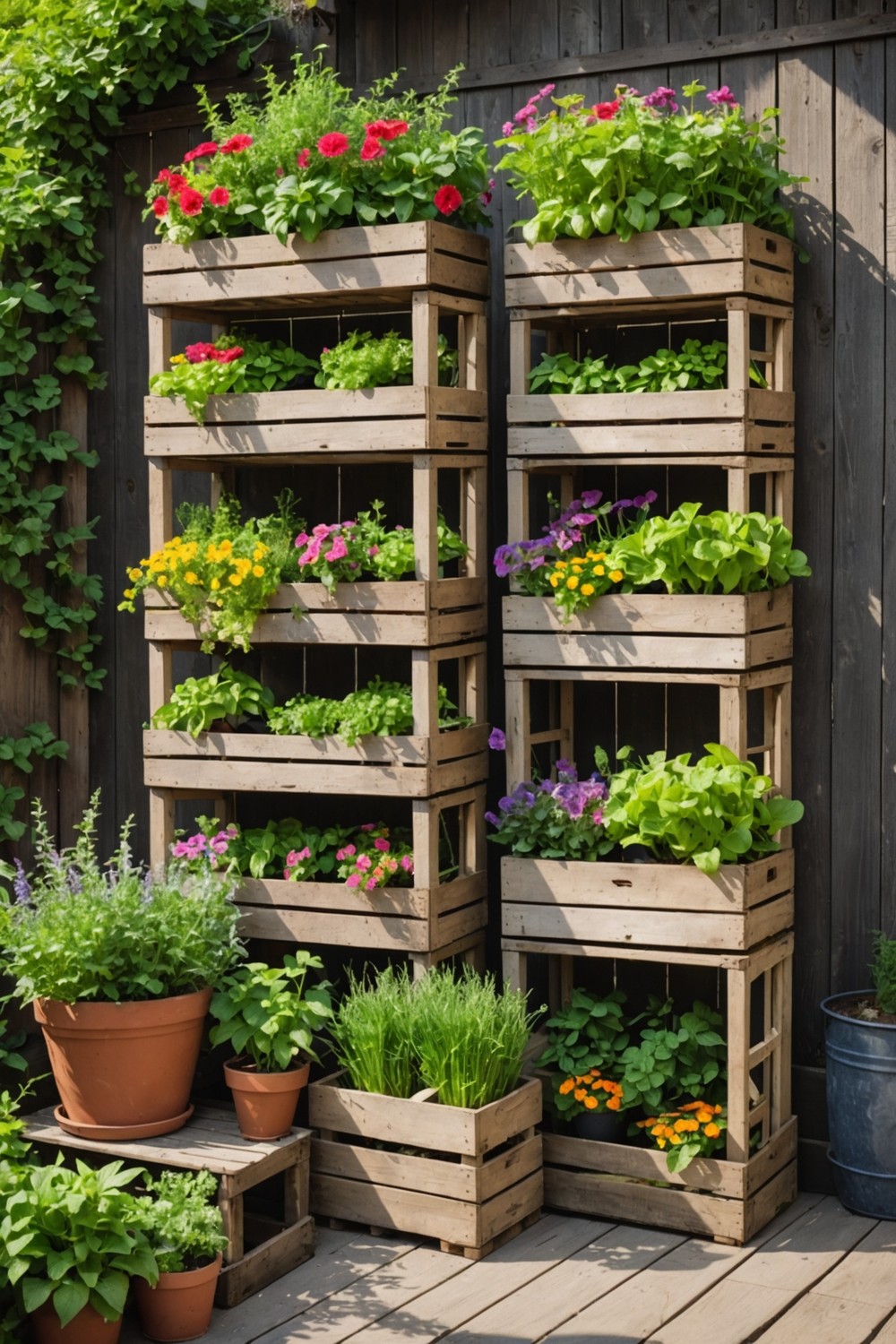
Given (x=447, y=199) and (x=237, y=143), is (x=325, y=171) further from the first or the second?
(x=447, y=199)

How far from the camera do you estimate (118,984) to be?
400cm

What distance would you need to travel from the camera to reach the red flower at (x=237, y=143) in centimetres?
431

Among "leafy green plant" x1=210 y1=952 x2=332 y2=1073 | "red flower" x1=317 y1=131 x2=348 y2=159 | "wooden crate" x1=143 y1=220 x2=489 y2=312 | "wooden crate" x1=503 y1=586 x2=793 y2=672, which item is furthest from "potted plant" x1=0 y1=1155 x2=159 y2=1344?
"red flower" x1=317 y1=131 x2=348 y2=159

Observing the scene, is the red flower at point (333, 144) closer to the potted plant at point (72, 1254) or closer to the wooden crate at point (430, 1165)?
the wooden crate at point (430, 1165)

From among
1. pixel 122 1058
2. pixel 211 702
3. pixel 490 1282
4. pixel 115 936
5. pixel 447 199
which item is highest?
pixel 447 199

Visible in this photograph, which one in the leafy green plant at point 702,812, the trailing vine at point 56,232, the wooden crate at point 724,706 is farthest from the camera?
the trailing vine at point 56,232

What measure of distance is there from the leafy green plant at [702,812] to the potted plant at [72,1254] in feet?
4.90

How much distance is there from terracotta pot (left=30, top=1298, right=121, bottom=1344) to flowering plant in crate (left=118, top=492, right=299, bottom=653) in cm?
175

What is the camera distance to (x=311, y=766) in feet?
14.4

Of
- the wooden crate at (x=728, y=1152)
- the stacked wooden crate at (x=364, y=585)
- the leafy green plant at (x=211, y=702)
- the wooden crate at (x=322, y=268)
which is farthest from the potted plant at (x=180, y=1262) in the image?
the wooden crate at (x=322, y=268)

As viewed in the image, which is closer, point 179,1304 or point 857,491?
point 179,1304

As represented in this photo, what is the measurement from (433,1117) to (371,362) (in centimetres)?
194

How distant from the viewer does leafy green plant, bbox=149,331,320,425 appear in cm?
449

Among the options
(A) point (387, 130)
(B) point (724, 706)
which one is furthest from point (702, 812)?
(A) point (387, 130)
